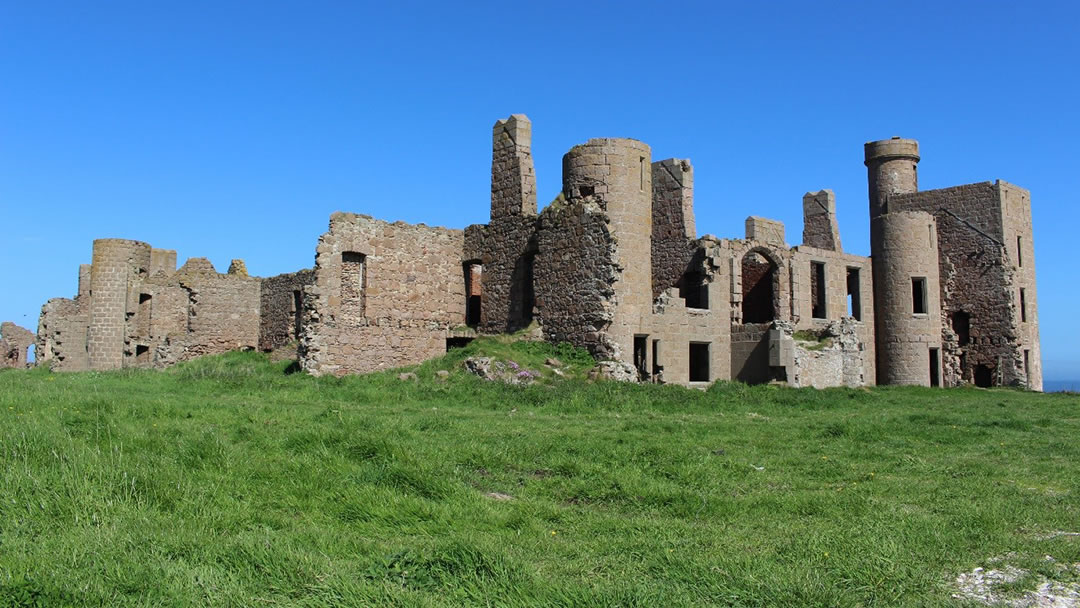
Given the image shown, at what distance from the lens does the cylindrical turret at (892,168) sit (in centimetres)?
3331

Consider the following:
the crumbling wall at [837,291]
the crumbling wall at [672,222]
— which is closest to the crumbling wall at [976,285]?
the crumbling wall at [837,291]

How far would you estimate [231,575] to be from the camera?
556 cm

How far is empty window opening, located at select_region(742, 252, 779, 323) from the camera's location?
29359mm

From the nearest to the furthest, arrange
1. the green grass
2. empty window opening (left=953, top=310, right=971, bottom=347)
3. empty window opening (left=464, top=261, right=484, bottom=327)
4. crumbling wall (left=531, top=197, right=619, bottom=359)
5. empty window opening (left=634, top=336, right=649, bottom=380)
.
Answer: the green grass
crumbling wall (left=531, top=197, right=619, bottom=359)
empty window opening (left=634, top=336, right=649, bottom=380)
empty window opening (left=464, top=261, right=484, bottom=327)
empty window opening (left=953, top=310, right=971, bottom=347)

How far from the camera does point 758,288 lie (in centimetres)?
3011

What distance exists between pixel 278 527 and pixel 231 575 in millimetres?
1284

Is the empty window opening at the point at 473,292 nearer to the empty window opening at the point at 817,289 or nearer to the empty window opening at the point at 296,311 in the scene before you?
the empty window opening at the point at 296,311

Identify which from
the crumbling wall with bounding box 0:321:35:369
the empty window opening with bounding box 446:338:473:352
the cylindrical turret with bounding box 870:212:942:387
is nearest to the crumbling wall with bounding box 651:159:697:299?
the empty window opening with bounding box 446:338:473:352

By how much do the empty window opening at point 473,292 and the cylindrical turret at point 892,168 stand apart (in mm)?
15588

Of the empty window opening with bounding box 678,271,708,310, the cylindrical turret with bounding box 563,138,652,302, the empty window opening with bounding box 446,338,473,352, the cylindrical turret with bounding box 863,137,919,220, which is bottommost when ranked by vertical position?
the empty window opening with bounding box 446,338,473,352

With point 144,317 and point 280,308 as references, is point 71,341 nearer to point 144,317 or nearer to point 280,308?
point 144,317

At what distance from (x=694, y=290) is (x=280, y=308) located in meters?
13.7

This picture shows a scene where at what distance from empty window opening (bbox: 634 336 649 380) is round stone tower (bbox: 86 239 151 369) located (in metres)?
17.1

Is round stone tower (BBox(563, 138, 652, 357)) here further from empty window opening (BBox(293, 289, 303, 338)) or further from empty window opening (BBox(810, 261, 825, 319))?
empty window opening (BBox(293, 289, 303, 338))
